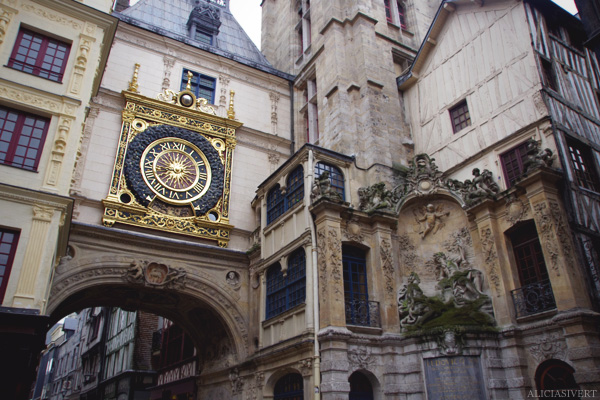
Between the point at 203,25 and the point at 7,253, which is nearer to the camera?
the point at 7,253

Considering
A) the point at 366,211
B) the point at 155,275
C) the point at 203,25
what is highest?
the point at 203,25

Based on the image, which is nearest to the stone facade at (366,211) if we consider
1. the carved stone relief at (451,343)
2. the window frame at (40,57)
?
the carved stone relief at (451,343)

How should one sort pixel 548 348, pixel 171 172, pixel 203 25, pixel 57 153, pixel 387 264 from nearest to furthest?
pixel 548 348
pixel 57 153
pixel 387 264
pixel 171 172
pixel 203 25

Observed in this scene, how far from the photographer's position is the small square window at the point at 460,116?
16.0m

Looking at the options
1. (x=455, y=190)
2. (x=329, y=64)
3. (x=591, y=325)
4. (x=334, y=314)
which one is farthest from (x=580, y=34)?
(x=334, y=314)

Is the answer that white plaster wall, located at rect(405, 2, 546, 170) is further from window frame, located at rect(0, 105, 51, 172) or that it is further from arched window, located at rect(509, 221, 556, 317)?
window frame, located at rect(0, 105, 51, 172)

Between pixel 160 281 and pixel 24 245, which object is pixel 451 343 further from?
pixel 24 245

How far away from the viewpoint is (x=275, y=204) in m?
17.1

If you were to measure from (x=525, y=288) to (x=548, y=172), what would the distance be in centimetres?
302

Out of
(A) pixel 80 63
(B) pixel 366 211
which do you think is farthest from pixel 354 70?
(A) pixel 80 63

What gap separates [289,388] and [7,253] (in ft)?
27.6

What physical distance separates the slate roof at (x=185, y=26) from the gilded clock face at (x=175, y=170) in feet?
17.1

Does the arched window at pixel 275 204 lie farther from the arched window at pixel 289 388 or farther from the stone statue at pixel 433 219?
the arched window at pixel 289 388

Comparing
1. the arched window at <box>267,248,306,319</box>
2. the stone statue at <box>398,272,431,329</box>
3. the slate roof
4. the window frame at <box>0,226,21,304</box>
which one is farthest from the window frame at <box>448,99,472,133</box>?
the window frame at <box>0,226,21,304</box>
